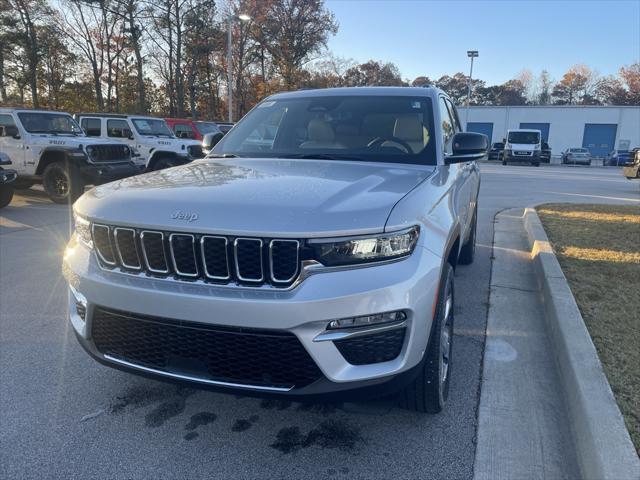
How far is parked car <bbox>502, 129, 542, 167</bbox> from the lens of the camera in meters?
31.5

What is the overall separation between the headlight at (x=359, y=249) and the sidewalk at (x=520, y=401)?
1189 millimetres

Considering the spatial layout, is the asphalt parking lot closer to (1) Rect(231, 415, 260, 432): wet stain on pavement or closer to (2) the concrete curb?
(1) Rect(231, 415, 260, 432): wet stain on pavement

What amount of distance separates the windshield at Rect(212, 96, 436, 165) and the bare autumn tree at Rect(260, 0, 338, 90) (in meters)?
37.4

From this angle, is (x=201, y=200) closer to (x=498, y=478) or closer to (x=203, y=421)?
(x=203, y=421)

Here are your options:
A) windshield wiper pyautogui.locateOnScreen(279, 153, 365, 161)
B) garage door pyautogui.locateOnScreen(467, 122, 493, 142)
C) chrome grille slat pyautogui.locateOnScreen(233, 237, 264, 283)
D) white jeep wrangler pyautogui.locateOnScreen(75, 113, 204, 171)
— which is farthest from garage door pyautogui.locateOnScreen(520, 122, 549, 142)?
chrome grille slat pyautogui.locateOnScreen(233, 237, 264, 283)

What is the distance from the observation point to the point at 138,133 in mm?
13172

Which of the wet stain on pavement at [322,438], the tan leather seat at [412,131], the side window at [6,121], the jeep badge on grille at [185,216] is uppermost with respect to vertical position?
the side window at [6,121]

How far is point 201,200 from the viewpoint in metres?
2.33

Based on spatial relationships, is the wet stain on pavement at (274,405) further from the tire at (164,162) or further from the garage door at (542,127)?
the garage door at (542,127)

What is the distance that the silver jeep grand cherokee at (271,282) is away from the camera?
2059 millimetres

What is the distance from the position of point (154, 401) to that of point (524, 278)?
4.21 meters

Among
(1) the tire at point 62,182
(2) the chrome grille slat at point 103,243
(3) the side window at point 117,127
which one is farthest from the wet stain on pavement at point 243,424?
(3) the side window at point 117,127

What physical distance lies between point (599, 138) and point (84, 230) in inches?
2132

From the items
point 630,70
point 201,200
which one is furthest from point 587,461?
point 630,70
